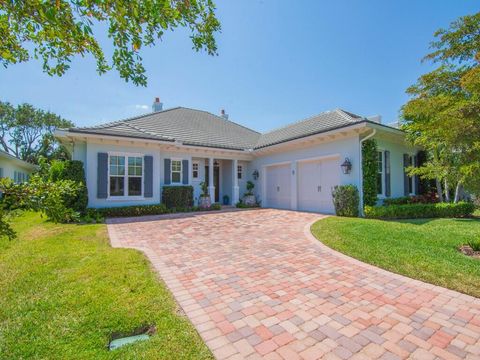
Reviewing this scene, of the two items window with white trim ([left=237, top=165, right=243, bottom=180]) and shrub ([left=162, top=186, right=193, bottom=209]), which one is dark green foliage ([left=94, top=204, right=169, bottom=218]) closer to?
shrub ([left=162, top=186, right=193, bottom=209])

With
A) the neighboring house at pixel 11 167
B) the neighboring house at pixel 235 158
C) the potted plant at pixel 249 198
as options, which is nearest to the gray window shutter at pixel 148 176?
the neighboring house at pixel 235 158

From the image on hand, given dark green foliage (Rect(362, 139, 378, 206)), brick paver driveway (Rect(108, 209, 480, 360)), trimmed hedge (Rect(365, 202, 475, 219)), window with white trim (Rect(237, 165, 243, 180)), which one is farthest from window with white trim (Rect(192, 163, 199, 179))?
brick paver driveway (Rect(108, 209, 480, 360))

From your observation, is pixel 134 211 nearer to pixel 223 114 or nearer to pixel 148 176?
pixel 148 176

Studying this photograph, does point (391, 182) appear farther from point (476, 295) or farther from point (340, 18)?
point (476, 295)

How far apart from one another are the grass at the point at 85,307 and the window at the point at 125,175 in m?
6.27

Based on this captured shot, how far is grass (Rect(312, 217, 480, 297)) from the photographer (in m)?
4.02

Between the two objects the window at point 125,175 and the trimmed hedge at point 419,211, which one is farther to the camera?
the window at point 125,175

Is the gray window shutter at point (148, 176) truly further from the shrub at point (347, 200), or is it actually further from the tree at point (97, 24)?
the tree at point (97, 24)

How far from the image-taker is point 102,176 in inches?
435

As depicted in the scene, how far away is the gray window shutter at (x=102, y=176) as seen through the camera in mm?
10969

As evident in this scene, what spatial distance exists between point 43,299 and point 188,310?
6.54 ft

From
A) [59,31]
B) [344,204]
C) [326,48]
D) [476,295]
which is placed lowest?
[476,295]

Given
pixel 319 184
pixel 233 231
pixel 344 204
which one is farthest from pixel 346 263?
pixel 319 184

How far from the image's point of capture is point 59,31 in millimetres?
2240
